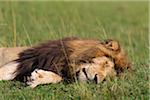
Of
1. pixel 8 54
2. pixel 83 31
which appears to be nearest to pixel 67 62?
pixel 8 54

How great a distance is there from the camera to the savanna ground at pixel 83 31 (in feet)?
15.4

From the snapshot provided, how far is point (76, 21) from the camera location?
11.0m

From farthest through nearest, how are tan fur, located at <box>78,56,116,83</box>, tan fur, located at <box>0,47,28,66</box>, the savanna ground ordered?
tan fur, located at <box>0,47,28,66</box>, tan fur, located at <box>78,56,116,83</box>, the savanna ground

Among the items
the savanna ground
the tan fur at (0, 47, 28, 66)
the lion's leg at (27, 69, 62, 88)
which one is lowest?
the savanna ground

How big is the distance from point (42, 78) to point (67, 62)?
0.27m

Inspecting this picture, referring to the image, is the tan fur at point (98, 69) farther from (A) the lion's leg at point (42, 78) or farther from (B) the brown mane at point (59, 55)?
(A) the lion's leg at point (42, 78)

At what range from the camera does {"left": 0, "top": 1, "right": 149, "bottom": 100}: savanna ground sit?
4691 millimetres

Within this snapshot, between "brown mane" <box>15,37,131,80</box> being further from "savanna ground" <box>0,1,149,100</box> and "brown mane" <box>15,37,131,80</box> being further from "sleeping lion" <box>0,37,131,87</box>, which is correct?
"savanna ground" <box>0,1,149,100</box>

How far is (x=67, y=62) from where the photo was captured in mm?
4918

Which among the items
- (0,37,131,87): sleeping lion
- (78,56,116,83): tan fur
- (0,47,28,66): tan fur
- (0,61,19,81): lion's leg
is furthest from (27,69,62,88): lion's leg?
(0,47,28,66): tan fur

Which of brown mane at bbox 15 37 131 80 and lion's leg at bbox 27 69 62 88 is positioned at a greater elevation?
brown mane at bbox 15 37 131 80

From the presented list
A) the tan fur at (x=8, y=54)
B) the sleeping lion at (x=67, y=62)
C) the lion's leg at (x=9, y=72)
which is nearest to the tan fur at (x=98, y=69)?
the sleeping lion at (x=67, y=62)

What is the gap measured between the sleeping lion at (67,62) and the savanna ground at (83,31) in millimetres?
91

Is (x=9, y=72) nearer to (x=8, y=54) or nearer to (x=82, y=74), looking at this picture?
(x=8, y=54)
